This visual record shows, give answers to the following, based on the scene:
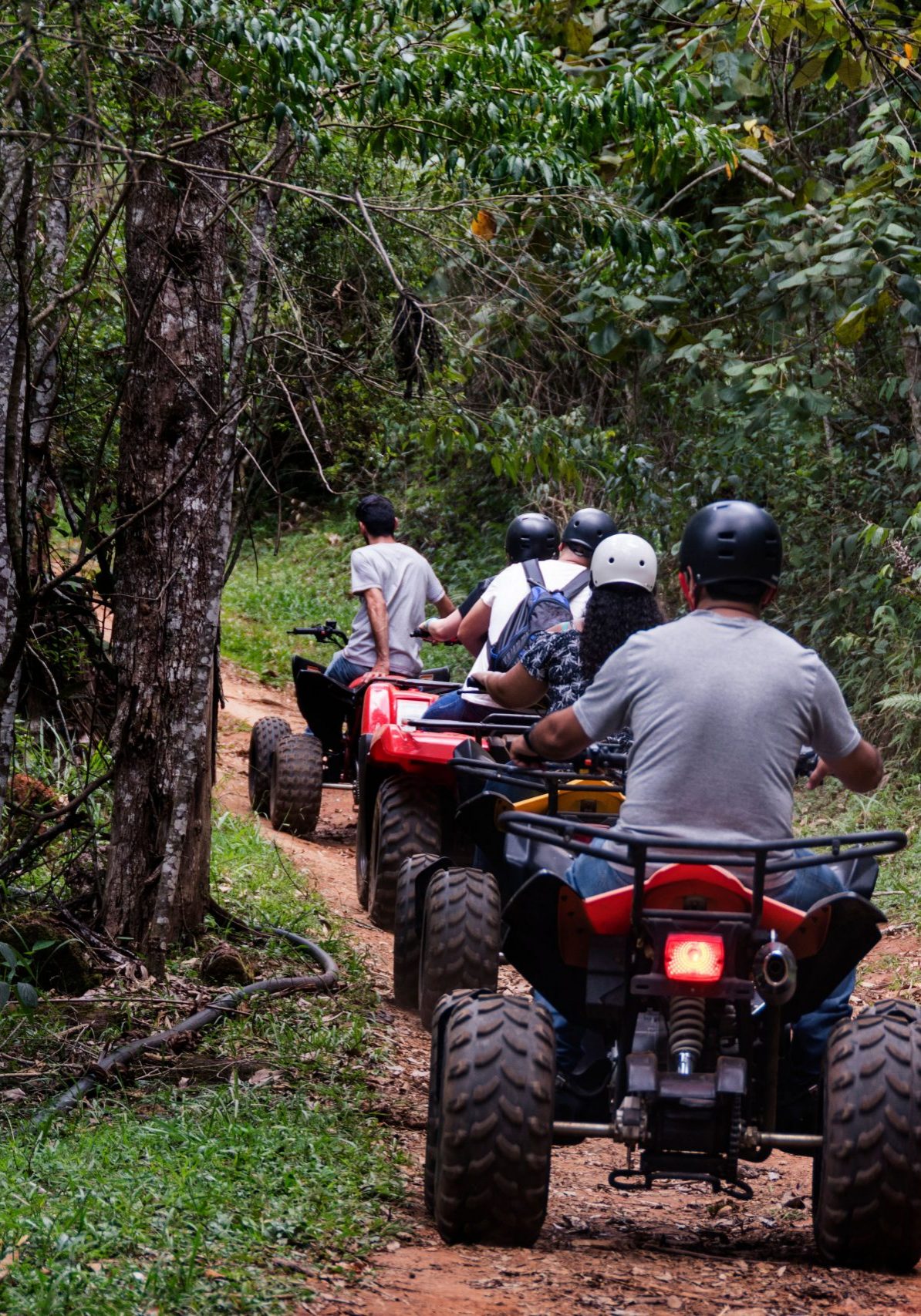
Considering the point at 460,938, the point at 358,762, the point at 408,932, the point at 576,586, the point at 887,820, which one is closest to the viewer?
the point at 460,938

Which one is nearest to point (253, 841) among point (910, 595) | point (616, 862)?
point (910, 595)

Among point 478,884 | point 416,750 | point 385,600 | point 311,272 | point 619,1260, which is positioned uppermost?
point 311,272

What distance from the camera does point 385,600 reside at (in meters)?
10.2

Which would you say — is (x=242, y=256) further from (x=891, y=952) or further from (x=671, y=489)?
(x=671, y=489)

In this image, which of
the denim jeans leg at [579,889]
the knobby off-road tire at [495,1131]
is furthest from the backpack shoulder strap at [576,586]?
the knobby off-road tire at [495,1131]

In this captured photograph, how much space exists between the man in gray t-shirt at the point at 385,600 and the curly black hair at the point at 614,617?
4063 mm

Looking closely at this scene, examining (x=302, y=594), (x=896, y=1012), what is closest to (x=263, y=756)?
(x=896, y=1012)

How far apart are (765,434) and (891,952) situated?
6093 millimetres

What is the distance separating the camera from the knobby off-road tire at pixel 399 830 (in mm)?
7816

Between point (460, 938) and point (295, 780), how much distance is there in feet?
15.3

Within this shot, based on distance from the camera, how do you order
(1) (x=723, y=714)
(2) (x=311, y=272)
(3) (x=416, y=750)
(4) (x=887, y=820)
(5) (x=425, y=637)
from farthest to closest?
1. (4) (x=887, y=820)
2. (5) (x=425, y=637)
3. (2) (x=311, y=272)
4. (3) (x=416, y=750)
5. (1) (x=723, y=714)

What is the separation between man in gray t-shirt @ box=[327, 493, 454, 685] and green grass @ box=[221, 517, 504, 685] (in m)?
6.92

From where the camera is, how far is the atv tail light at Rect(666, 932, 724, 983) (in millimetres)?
3826

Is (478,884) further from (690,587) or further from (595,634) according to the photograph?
(690,587)
